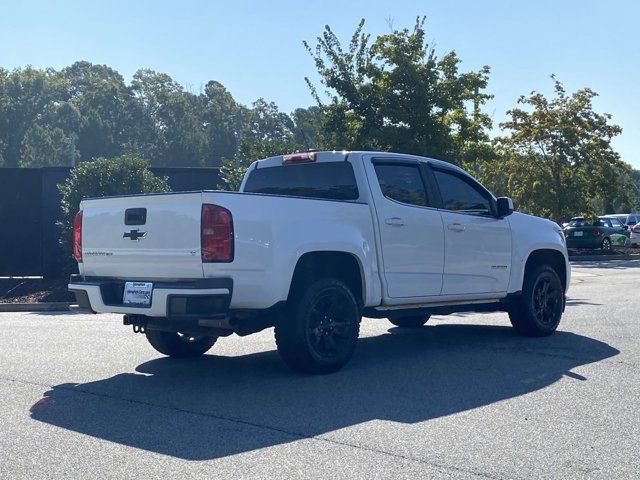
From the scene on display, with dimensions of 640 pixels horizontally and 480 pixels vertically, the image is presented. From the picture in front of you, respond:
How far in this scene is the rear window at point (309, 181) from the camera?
27.5ft

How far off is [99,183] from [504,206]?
9508 mm

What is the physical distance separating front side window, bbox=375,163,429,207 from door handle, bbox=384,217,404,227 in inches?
10.2

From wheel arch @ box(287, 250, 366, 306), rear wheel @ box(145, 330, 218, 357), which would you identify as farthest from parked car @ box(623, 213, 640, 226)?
wheel arch @ box(287, 250, 366, 306)

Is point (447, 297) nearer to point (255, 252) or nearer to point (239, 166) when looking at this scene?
point (255, 252)

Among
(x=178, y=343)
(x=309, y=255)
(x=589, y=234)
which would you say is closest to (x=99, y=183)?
(x=178, y=343)

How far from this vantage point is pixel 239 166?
18359 mm

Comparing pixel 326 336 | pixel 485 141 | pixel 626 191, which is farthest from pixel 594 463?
pixel 626 191

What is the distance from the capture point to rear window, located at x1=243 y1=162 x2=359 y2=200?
838cm

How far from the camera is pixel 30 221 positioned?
17875mm

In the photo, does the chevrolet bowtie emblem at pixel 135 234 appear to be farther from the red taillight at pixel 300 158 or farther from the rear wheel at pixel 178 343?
the red taillight at pixel 300 158

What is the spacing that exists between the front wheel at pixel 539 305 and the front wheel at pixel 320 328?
2.71 meters

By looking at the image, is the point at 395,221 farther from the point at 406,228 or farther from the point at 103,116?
the point at 103,116

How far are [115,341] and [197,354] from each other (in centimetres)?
157

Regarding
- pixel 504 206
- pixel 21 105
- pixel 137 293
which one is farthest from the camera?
pixel 21 105
